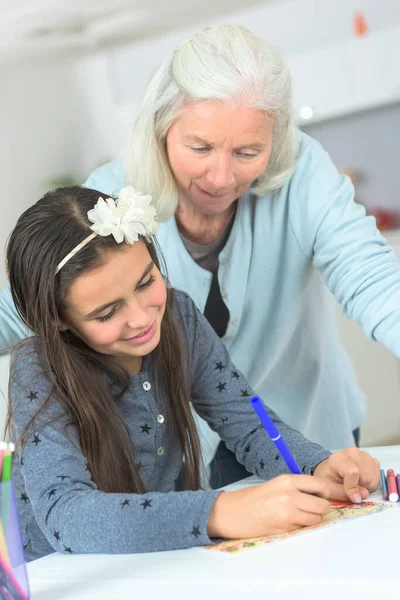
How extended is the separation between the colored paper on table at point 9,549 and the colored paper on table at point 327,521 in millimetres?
227

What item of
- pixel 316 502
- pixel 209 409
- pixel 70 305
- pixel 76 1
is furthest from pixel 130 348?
pixel 76 1

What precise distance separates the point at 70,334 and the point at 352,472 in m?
0.43

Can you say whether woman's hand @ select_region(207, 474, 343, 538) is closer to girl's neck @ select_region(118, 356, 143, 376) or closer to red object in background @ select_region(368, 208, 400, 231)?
girl's neck @ select_region(118, 356, 143, 376)

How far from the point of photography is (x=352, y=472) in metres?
1.06

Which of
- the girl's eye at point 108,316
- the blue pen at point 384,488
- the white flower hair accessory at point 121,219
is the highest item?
the white flower hair accessory at point 121,219

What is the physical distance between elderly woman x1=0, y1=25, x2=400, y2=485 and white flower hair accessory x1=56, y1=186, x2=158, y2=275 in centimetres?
16

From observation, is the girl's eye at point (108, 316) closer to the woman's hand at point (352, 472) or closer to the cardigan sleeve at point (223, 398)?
the cardigan sleeve at point (223, 398)

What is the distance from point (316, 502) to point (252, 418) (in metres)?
0.36

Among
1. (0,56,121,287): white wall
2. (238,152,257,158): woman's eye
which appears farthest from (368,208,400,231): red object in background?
(238,152,257,158): woman's eye

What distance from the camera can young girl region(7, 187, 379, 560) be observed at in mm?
930

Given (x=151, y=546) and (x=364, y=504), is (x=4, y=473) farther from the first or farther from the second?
(x=364, y=504)

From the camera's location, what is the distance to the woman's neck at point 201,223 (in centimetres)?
148

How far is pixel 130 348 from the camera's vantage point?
1.15 m

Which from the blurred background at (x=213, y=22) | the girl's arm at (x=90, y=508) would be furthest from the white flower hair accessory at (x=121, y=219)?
the blurred background at (x=213, y=22)
